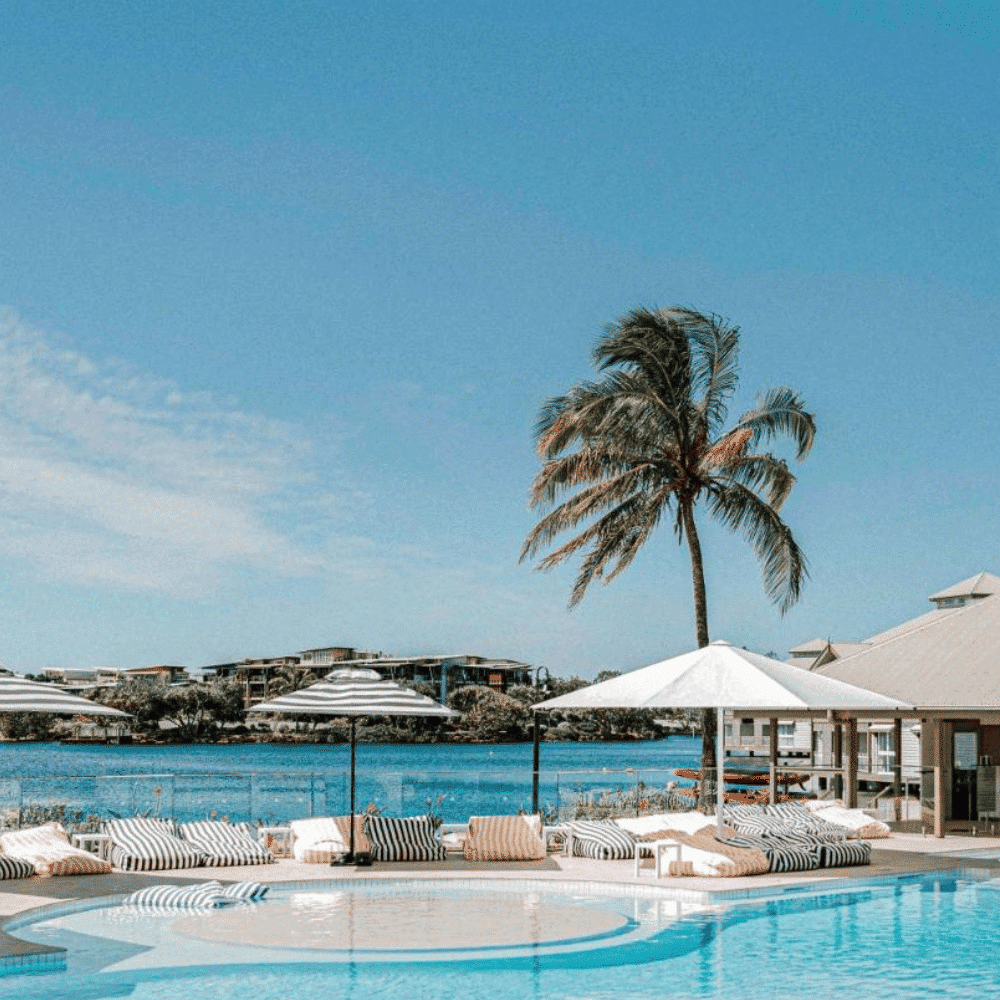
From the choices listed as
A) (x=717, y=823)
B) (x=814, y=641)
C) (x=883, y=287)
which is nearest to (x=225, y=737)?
(x=814, y=641)

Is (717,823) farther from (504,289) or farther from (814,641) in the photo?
(814,641)

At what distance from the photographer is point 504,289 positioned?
34.5 m

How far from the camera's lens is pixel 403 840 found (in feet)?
59.6

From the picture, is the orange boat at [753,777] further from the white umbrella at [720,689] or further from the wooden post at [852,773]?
the white umbrella at [720,689]

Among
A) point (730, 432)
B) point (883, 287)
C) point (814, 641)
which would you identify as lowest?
point (814, 641)

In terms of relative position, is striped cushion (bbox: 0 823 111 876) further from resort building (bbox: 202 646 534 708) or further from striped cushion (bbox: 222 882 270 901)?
resort building (bbox: 202 646 534 708)

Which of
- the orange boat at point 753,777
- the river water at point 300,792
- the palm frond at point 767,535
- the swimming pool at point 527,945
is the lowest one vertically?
the orange boat at point 753,777

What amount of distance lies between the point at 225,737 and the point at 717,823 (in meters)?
94.8

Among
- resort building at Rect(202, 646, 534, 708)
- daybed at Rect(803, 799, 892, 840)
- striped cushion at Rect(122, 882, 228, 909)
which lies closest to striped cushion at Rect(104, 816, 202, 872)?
striped cushion at Rect(122, 882, 228, 909)

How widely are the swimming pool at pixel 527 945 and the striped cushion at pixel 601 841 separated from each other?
215cm

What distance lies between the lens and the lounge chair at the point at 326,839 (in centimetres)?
1775

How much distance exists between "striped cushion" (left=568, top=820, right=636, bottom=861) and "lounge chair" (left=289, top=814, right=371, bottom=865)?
9.86 ft

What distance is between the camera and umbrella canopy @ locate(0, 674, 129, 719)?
585 inches

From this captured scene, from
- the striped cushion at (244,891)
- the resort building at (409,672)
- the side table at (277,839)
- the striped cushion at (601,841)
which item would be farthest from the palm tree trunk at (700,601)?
the resort building at (409,672)
